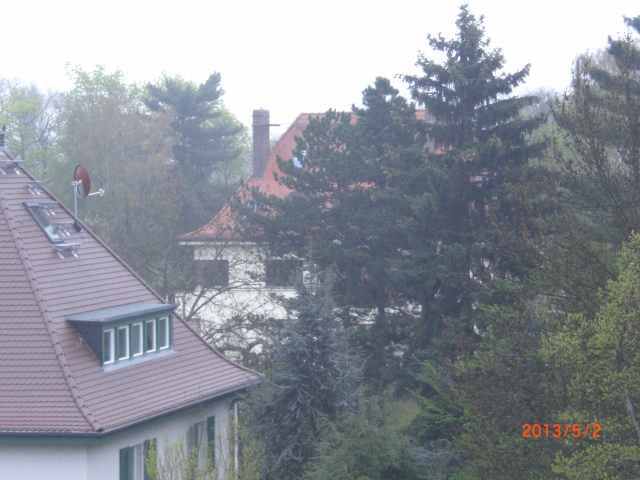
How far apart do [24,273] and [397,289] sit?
49.0 ft

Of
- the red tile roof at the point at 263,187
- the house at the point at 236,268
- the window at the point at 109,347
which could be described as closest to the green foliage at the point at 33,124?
the red tile roof at the point at 263,187

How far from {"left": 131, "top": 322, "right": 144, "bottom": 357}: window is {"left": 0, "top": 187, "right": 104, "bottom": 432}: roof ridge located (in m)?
1.84

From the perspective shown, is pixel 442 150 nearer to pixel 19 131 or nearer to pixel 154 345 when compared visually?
pixel 154 345

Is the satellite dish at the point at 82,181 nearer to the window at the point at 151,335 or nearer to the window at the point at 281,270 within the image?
the window at the point at 151,335

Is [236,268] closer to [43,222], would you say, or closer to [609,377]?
[43,222]

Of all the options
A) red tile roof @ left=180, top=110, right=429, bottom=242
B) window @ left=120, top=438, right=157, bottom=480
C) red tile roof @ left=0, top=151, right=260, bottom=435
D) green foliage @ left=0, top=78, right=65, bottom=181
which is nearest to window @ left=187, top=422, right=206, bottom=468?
red tile roof @ left=0, top=151, right=260, bottom=435

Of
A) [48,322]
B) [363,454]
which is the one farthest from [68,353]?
[363,454]

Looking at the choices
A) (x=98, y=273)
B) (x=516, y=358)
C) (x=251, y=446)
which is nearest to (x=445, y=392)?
(x=516, y=358)

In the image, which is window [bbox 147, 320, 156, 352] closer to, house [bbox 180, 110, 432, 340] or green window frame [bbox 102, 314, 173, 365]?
green window frame [bbox 102, 314, 173, 365]

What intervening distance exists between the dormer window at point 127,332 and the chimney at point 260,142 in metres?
25.3

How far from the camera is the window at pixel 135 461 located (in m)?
Result: 14.3
